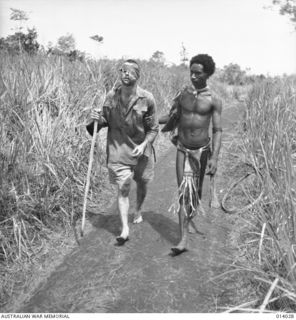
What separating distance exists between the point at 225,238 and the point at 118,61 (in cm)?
583

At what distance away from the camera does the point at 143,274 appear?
11.1 feet

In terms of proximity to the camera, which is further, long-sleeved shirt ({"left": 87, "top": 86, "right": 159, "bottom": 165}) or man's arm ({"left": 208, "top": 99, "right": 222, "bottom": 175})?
long-sleeved shirt ({"left": 87, "top": 86, "right": 159, "bottom": 165})

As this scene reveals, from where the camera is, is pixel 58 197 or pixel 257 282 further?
pixel 58 197

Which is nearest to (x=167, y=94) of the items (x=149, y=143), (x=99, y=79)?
(x=99, y=79)

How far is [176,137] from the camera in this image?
4.00 meters

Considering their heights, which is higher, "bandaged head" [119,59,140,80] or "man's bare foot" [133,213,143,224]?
"bandaged head" [119,59,140,80]

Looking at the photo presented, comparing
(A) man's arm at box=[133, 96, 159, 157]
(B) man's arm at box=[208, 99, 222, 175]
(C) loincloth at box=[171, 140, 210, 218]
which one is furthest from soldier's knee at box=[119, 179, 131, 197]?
(B) man's arm at box=[208, 99, 222, 175]

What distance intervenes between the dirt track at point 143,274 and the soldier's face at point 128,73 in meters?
1.68

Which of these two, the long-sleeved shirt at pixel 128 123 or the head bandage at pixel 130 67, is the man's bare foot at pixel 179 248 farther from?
the head bandage at pixel 130 67

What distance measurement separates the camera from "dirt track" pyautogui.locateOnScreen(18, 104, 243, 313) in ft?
9.71

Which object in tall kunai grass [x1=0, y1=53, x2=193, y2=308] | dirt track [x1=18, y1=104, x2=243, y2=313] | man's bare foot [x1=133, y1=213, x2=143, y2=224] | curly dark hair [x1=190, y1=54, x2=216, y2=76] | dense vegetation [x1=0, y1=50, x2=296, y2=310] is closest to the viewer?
dense vegetation [x1=0, y1=50, x2=296, y2=310]

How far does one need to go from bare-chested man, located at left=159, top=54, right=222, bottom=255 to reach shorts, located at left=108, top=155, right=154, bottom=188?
510mm

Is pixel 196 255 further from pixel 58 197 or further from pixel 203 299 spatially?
pixel 58 197

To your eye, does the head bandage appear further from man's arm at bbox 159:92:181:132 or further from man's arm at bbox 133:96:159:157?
man's arm at bbox 159:92:181:132
